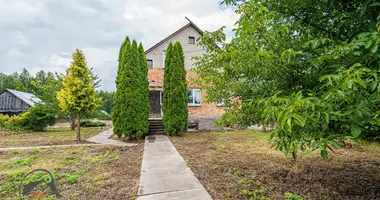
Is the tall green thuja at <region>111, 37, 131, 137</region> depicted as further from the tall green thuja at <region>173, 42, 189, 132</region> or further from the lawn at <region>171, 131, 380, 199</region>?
the lawn at <region>171, 131, 380, 199</region>

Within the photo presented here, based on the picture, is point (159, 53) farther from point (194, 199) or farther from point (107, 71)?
point (194, 199)

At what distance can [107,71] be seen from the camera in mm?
21375

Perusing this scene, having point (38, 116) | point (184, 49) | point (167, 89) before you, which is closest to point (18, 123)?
point (38, 116)

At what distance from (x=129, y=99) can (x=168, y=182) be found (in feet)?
19.7

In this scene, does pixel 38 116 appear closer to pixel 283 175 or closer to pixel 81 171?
pixel 81 171

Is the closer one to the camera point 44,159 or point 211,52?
point 211,52

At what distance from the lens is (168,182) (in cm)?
361

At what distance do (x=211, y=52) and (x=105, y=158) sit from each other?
173 inches

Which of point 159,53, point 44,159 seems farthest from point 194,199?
point 159,53

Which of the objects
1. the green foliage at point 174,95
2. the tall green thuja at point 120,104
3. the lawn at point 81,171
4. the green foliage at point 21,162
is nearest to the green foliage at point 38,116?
the tall green thuja at point 120,104

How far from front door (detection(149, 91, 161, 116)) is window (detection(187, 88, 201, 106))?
11.1 ft

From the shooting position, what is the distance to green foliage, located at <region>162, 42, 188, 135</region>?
993 centimetres

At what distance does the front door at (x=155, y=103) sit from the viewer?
16625 mm

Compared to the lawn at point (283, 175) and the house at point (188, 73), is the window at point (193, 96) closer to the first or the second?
the house at point (188, 73)
